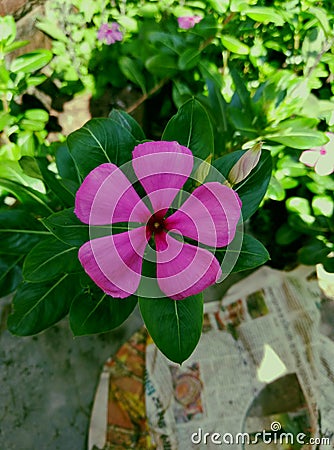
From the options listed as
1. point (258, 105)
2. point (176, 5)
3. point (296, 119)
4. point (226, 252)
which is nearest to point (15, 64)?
point (176, 5)

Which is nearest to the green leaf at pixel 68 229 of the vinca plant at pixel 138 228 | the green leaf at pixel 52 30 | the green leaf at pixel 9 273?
the vinca plant at pixel 138 228

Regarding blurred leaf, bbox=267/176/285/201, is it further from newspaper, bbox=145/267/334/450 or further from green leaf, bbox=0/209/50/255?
green leaf, bbox=0/209/50/255

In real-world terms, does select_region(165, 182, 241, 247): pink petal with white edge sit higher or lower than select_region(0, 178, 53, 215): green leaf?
higher

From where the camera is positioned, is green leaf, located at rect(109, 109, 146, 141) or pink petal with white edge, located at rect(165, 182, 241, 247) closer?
pink petal with white edge, located at rect(165, 182, 241, 247)

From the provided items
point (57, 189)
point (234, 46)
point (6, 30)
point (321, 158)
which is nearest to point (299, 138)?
point (321, 158)

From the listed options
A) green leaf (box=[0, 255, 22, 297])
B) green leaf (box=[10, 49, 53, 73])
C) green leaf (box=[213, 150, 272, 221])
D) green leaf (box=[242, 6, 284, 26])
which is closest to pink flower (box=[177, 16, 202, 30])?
green leaf (box=[242, 6, 284, 26])

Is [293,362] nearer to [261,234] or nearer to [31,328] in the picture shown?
[261,234]
